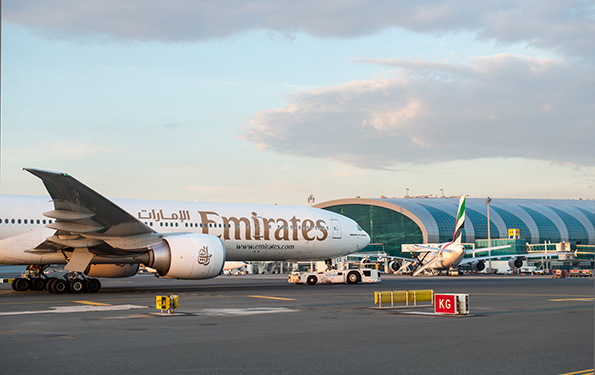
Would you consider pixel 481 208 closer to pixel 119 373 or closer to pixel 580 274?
pixel 580 274

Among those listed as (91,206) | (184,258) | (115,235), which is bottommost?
(184,258)

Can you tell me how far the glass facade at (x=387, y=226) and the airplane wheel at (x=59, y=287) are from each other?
8405 cm

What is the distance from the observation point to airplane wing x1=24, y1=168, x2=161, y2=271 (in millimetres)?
23188

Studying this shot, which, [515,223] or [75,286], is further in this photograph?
[515,223]

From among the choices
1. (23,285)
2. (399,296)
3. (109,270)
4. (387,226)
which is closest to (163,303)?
(399,296)

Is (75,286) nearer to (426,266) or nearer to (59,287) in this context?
(59,287)

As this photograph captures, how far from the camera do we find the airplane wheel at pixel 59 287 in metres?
24.8

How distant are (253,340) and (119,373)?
3.55 m

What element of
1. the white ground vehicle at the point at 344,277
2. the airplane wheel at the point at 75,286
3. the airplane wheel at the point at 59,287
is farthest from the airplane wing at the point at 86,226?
the white ground vehicle at the point at 344,277

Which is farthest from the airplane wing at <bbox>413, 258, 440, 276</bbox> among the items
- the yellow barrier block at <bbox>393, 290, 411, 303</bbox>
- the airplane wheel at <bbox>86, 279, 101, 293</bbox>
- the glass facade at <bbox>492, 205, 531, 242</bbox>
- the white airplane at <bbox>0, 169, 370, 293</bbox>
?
the yellow barrier block at <bbox>393, 290, 411, 303</bbox>

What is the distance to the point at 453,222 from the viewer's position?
10456 centimetres

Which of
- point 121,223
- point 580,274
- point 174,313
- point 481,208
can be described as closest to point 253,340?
point 174,313

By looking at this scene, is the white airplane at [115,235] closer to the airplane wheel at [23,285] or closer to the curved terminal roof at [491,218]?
the airplane wheel at [23,285]

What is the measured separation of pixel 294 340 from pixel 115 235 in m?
15.8
